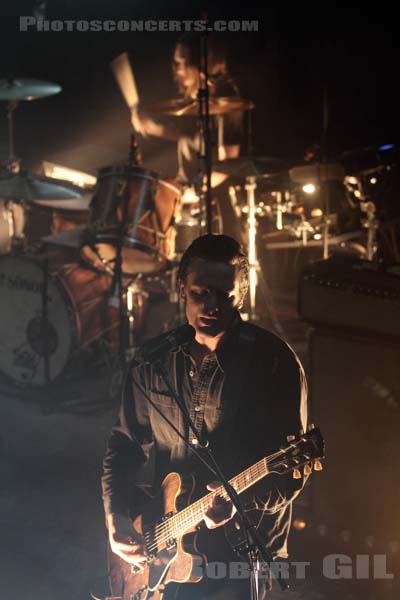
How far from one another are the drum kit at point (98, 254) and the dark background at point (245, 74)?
1611mm

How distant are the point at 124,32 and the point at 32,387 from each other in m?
5.51

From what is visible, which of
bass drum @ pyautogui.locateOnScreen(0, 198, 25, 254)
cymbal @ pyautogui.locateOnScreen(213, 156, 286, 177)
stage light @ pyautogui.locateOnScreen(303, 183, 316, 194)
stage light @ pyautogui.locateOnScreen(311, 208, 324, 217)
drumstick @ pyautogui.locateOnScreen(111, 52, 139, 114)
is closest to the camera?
cymbal @ pyautogui.locateOnScreen(213, 156, 286, 177)

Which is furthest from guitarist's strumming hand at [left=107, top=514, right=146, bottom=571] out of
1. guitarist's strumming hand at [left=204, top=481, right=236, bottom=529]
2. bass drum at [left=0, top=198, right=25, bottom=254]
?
bass drum at [left=0, top=198, right=25, bottom=254]

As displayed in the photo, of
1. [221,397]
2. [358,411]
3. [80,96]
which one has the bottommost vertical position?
[358,411]

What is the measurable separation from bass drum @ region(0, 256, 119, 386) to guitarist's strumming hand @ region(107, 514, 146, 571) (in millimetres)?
4034

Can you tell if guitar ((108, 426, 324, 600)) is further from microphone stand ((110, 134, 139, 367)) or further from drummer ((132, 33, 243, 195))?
drummer ((132, 33, 243, 195))

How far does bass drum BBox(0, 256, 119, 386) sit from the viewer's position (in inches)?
243

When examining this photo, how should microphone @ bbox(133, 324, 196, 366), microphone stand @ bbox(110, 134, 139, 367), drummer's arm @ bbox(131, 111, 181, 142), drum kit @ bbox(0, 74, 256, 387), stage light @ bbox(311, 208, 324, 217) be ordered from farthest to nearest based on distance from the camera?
drummer's arm @ bbox(131, 111, 181, 142) < stage light @ bbox(311, 208, 324, 217) < drum kit @ bbox(0, 74, 256, 387) < microphone stand @ bbox(110, 134, 139, 367) < microphone @ bbox(133, 324, 196, 366)

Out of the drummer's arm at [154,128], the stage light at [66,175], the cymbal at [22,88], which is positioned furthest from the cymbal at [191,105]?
the drummer's arm at [154,128]

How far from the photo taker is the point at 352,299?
3254 millimetres

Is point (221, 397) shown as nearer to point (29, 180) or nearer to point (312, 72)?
point (29, 180)

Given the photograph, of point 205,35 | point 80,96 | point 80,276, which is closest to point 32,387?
point 80,276

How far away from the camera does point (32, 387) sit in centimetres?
635

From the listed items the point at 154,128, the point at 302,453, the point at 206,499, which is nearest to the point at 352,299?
the point at 302,453
